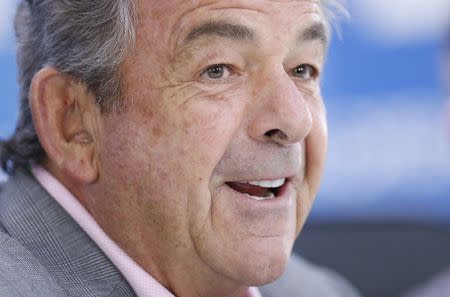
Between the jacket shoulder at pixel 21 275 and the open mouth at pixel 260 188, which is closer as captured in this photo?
the jacket shoulder at pixel 21 275

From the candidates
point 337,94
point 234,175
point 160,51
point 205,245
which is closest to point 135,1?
point 160,51

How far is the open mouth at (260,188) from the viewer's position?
89.7 inches

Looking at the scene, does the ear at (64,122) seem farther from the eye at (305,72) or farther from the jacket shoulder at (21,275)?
the eye at (305,72)

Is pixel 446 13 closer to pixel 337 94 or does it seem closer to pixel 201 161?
pixel 337 94

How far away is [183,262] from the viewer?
2.29 metres

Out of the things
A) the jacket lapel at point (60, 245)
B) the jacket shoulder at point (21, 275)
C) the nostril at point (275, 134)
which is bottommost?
the jacket shoulder at point (21, 275)

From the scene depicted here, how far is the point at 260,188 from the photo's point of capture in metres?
2.32

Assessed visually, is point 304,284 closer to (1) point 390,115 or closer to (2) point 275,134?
(2) point 275,134

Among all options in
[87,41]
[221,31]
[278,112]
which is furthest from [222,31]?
[87,41]

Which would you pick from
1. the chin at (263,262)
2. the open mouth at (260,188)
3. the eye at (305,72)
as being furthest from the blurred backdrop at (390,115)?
the chin at (263,262)

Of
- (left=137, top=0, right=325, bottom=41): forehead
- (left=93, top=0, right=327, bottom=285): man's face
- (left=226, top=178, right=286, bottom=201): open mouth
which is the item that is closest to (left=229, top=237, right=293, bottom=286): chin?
(left=93, top=0, right=327, bottom=285): man's face

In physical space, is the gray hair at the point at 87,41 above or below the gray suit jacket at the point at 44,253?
above

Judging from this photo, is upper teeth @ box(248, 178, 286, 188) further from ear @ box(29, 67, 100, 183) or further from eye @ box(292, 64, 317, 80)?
ear @ box(29, 67, 100, 183)

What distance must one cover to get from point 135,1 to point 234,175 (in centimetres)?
51
